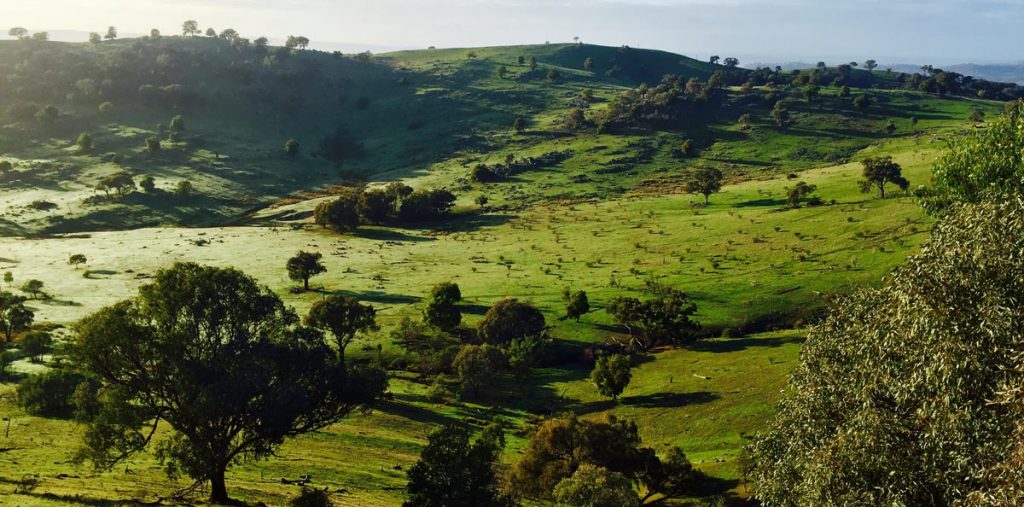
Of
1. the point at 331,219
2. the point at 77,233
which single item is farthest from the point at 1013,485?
the point at 77,233

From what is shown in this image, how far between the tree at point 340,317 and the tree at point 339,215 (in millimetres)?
69008

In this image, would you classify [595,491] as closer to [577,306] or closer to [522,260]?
[577,306]

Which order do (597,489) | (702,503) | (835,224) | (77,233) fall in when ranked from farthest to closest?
(77,233) < (835,224) < (702,503) < (597,489)

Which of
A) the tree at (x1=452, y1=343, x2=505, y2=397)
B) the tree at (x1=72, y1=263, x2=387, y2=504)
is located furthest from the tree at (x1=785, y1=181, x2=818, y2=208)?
the tree at (x1=72, y1=263, x2=387, y2=504)

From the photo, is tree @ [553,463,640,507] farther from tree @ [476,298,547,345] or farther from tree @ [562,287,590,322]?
tree @ [562,287,590,322]

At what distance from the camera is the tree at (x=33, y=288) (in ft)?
306

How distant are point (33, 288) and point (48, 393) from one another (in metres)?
49.8

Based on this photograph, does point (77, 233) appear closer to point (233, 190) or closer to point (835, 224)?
point (233, 190)

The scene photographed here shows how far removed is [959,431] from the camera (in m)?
18.3

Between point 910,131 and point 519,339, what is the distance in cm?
17546

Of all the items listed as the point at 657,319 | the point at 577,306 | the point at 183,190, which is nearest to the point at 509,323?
the point at 577,306

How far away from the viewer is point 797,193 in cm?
12988

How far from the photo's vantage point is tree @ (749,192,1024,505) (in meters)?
18.2

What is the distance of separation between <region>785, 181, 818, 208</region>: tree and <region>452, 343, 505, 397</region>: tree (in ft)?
277
